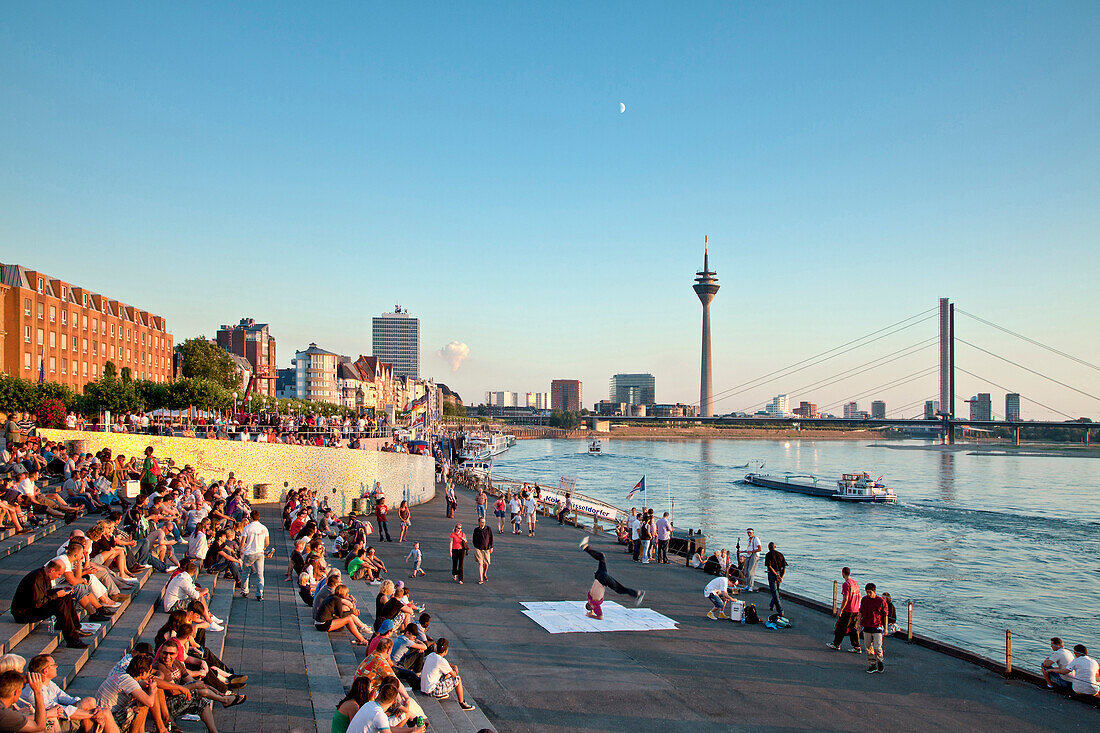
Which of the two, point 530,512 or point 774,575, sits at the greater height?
point 774,575

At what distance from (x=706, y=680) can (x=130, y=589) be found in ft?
29.9

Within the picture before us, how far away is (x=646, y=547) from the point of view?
21.7m

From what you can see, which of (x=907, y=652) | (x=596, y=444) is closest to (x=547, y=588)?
(x=907, y=652)

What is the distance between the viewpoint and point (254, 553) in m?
13.6

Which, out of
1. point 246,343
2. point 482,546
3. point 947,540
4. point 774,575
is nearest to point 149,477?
point 482,546

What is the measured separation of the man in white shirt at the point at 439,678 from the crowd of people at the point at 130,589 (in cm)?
222

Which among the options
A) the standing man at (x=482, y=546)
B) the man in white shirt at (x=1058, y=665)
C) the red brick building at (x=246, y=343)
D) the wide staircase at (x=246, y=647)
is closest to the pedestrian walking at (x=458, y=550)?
the standing man at (x=482, y=546)

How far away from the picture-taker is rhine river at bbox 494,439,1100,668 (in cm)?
2570

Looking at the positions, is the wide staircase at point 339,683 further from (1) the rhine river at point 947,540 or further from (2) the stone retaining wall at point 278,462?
(2) the stone retaining wall at point 278,462

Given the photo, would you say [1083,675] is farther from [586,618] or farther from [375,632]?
[375,632]

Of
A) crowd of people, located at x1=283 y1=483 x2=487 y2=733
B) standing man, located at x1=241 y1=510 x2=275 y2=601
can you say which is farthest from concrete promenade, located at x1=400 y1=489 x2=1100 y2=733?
standing man, located at x1=241 y1=510 x2=275 y2=601

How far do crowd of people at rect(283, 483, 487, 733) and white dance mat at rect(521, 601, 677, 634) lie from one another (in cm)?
239

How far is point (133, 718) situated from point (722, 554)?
1668 centimetres

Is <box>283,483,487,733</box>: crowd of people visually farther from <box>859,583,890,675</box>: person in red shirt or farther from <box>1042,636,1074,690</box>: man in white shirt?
<box>1042,636,1074,690</box>: man in white shirt
